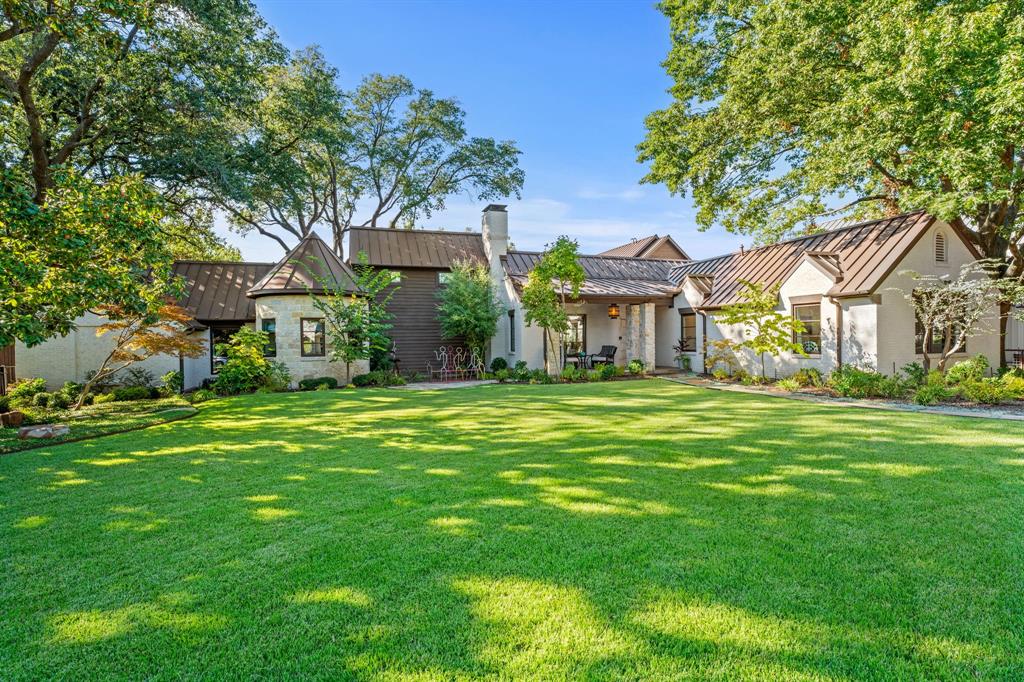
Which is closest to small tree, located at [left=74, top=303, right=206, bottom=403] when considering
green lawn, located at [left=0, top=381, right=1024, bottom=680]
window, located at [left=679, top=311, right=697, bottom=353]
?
green lawn, located at [left=0, top=381, right=1024, bottom=680]

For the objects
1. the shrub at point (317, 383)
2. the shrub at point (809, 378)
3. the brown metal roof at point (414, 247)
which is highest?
the brown metal roof at point (414, 247)

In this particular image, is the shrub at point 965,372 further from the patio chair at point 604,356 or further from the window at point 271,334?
the window at point 271,334

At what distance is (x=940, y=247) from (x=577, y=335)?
11380mm

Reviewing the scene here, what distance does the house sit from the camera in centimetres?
1509

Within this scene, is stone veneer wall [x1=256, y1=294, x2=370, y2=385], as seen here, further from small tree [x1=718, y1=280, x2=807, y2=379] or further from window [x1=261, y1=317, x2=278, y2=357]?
small tree [x1=718, y1=280, x2=807, y2=379]

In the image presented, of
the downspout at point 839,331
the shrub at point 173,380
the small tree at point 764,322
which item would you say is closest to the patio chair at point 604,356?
the small tree at point 764,322

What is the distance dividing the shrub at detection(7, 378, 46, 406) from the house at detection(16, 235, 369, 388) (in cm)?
163

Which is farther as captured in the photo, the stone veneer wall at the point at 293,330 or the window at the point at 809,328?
the stone veneer wall at the point at 293,330

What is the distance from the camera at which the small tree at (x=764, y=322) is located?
14305 millimetres

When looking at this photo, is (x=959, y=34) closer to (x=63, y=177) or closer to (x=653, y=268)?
(x=653, y=268)

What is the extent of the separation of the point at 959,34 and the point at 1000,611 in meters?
11.9

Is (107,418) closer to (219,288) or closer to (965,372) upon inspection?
(219,288)

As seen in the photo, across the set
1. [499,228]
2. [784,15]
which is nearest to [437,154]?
[499,228]

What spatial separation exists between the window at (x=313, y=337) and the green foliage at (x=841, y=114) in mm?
12492
